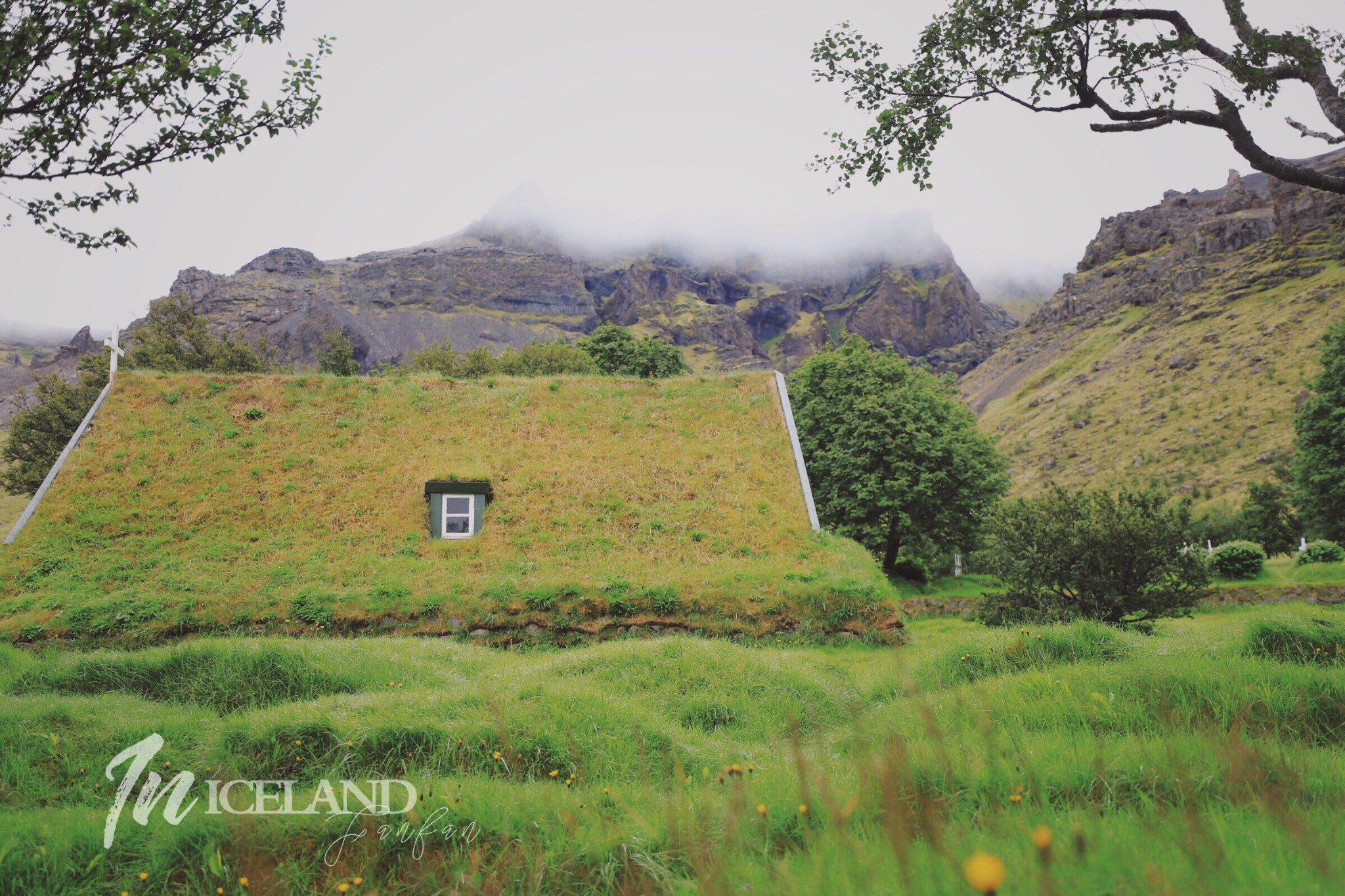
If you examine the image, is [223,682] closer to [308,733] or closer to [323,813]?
[308,733]

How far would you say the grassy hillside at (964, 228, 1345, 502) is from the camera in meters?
69.2

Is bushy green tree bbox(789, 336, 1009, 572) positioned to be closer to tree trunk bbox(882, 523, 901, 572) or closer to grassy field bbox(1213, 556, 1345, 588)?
tree trunk bbox(882, 523, 901, 572)

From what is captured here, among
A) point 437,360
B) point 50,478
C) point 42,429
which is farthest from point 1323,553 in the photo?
point 42,429

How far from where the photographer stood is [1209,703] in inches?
199

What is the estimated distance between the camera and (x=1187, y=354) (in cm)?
9444

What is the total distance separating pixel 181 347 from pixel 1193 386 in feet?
365

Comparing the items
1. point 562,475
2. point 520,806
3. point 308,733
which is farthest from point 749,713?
point 562,475

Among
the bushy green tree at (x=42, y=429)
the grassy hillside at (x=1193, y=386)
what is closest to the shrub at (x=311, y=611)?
the bushy green tree at (x=42, y=429)

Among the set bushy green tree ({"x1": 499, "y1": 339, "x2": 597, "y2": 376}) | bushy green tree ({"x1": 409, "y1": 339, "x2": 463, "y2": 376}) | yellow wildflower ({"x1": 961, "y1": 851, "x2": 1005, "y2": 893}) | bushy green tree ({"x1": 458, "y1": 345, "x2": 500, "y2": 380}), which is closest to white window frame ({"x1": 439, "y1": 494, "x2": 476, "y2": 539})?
yellow wildflower ({"x1": 961, "y1": 851, "x2": 1005, "y2": 893})

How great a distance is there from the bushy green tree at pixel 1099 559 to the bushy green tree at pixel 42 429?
47.0 meters

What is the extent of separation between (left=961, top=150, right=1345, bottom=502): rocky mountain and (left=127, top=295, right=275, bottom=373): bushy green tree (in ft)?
198

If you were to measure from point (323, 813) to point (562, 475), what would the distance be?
14.3 metres

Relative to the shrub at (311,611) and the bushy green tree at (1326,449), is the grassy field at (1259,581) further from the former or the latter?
the shrub at (311,611)

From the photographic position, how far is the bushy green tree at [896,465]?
27609 millimetres
